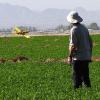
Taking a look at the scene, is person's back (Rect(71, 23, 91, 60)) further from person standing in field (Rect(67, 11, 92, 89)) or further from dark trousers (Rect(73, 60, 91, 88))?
dark trousers (Rect(73, 60, 91, 88))

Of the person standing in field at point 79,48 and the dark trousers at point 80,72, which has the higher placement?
the person standing in field at point 79,48

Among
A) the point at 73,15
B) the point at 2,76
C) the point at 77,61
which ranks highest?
the point at 73,15

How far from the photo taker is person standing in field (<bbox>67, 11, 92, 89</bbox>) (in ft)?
43.4

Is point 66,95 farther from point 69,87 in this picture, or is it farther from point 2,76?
point 2,76

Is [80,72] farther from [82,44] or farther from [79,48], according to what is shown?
[82,44]

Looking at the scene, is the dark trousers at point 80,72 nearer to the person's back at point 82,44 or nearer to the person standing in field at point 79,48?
the person standing in field at point 79,48

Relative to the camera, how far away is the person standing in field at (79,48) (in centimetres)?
1323

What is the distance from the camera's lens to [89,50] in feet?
44.2

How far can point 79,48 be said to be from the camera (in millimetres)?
13383

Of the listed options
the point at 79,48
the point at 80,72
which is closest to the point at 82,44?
the point at 79,48

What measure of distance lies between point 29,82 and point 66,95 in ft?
16.6

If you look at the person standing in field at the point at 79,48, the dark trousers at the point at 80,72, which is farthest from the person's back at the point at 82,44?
the dark trousers at the point at 80,72

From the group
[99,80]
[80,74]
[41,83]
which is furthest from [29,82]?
[80,74]

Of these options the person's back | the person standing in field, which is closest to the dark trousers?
the person standing in field
